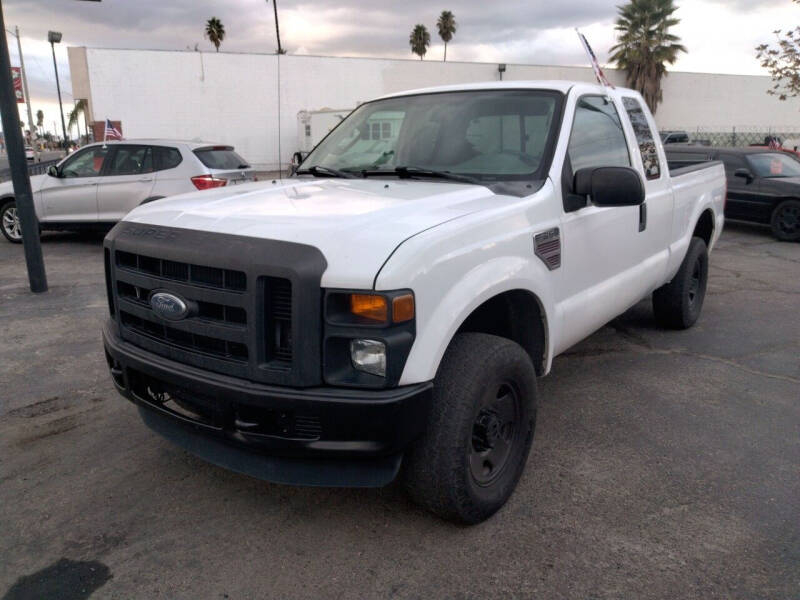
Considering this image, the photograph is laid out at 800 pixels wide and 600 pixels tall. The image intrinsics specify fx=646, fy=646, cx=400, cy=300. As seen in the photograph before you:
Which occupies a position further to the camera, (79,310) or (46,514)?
(79,310)

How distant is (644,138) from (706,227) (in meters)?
1.79

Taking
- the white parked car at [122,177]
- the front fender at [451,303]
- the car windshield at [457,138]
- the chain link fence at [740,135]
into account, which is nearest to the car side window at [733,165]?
the white parked car at [122,177]

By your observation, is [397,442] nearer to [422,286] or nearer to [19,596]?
[422,286]

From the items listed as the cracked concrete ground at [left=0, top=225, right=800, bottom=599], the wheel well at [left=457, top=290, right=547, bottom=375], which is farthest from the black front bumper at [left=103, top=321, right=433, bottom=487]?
the wheel well at [left=457, top=290, right=547, bottom=375]

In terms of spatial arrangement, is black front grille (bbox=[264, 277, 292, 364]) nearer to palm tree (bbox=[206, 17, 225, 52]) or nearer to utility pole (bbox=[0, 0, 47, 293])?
utility pole (bbox=[0, 0, 47, 293])

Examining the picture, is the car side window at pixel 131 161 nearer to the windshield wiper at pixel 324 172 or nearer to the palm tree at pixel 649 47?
the windshield wiper at pixel 324 172

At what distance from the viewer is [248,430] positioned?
242 cm

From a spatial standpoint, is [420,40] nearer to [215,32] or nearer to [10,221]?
[215,32]

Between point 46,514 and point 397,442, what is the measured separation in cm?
177

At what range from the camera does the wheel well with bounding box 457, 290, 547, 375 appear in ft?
10.3

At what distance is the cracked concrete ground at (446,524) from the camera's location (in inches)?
98.3

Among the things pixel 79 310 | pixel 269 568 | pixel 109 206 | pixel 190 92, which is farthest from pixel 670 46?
pixel 269 568

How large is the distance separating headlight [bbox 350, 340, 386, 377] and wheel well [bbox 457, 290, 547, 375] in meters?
0.87

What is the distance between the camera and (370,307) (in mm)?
2273
